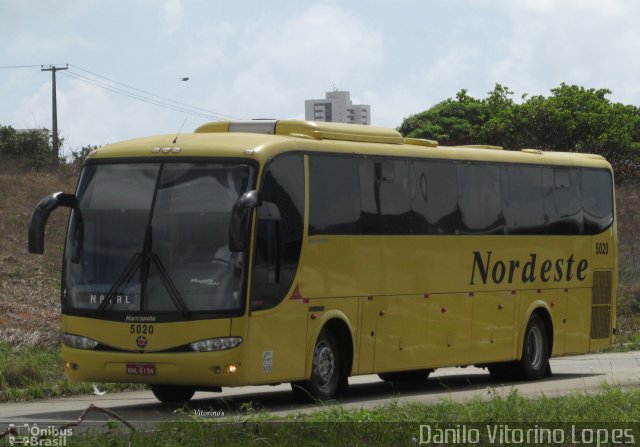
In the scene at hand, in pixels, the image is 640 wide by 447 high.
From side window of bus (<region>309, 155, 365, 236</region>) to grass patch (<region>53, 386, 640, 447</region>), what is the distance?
15.1ft

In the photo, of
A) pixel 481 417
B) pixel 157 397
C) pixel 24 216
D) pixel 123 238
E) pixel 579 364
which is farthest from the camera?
pixel 24 216

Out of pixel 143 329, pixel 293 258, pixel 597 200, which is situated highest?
pixel 597 200

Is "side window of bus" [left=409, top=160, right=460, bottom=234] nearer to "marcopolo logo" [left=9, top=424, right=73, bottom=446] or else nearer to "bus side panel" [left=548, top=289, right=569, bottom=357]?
"bus side panel" [left=548, top=289, right=569, bottom=357]

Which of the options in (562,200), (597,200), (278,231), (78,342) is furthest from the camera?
(597,200)

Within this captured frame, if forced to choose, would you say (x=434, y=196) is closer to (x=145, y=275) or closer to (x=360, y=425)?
(x=145, y=275)

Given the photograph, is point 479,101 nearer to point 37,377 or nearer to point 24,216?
point 24,216

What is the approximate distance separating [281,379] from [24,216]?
30543 mm

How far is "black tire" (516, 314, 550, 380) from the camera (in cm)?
2333

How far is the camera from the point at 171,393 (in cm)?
1875

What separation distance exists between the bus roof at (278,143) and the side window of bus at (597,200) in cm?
272

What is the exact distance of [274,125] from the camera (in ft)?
63.5

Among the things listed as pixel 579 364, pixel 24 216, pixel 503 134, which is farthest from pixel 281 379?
pixel 503 134

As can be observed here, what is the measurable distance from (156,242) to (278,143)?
6.68 ft

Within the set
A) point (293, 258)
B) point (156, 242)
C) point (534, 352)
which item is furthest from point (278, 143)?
Result: point (534, 352)
